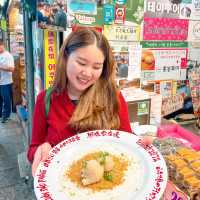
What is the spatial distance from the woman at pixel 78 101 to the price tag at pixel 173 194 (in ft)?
0.93

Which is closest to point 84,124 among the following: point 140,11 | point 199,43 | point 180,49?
point 140,11

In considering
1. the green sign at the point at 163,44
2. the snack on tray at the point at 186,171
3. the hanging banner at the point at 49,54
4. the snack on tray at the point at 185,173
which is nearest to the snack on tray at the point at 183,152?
Answer: the snack on tray at the point at 186,171

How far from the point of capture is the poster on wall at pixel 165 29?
236 cm

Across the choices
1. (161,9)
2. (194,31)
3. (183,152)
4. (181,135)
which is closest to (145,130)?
(181,135)

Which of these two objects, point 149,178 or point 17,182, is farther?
point 17,182

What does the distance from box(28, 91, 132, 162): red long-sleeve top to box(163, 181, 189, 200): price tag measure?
11.9 inches

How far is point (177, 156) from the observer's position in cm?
123

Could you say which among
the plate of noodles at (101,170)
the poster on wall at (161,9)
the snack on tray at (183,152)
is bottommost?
the snack on tray at (183,152)

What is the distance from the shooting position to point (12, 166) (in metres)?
2.97

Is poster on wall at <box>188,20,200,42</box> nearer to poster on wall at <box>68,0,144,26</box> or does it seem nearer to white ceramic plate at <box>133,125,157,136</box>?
poster on wall at <box>68,0,144,26</box>

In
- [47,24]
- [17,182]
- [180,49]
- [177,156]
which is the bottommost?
[17,182]

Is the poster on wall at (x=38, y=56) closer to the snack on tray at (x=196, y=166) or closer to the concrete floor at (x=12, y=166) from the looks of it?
the concrete floor at (x=12, y=166)

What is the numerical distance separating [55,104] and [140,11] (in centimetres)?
145

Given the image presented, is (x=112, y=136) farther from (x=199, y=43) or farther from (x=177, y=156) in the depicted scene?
(x=199, y=43)
